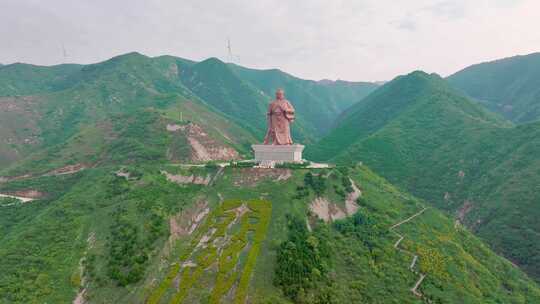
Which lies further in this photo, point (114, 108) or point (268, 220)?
point (114, 108)

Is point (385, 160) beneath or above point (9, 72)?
beneath

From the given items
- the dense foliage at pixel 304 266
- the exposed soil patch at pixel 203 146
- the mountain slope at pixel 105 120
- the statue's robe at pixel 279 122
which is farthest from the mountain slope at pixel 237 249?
the mountain slope at pixel 105 120

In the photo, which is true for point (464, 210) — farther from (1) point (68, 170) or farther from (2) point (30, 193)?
(2) point (30, 193)

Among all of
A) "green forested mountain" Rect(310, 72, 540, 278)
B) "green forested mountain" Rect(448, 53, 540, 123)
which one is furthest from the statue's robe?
"green forested mountain" Rect(448, 53, 540, 123)

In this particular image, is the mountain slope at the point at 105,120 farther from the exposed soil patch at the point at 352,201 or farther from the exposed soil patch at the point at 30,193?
the exposed soil patch at the point at 352,201

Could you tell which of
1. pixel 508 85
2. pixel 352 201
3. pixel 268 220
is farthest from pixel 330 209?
pixel 508 85

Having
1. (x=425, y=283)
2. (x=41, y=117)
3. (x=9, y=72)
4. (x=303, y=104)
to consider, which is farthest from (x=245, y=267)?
(x=303, y=104)

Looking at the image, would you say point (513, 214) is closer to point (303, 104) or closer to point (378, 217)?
point (378, 217)
